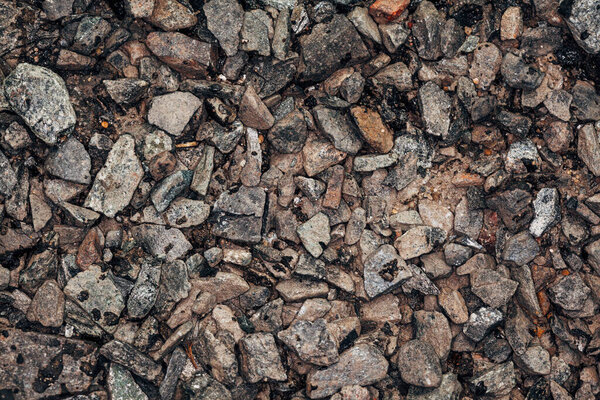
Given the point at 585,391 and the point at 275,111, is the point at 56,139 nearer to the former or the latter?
the point at 275,111

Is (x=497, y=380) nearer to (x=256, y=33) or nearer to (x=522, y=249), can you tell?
(x=522, y=249)

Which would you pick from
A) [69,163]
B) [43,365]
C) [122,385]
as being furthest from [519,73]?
[43,365]

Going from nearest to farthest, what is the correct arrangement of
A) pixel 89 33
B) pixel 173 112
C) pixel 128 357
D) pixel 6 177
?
pixel 128 357
pixel 6 177
pixel 89 33
pixel 173 112

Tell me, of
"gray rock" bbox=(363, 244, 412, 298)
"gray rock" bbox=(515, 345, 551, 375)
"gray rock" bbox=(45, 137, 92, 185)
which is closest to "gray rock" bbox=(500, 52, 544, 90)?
"gray rock" bbox=(363, 244, 412, 298)

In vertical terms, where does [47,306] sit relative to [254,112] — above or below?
below

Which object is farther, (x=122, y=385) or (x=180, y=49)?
(x=180, y=49)

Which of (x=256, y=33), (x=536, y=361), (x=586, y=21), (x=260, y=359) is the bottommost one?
(x=536, y=361)

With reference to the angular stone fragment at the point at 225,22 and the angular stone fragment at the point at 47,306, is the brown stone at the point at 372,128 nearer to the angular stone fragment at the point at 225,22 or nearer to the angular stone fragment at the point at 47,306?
the angular stone fragment at the point at 225,22

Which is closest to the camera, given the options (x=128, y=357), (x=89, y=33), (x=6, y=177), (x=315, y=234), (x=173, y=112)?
(x=128, y=357)
